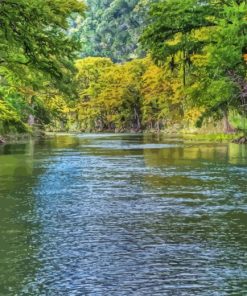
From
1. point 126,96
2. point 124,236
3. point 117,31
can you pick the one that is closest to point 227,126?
point 126,96

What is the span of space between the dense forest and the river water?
7284mm

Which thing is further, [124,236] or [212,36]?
[212,36]

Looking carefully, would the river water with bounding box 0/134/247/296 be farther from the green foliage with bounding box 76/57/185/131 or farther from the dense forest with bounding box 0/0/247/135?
the green foliage with bounding box 76/57/185/131

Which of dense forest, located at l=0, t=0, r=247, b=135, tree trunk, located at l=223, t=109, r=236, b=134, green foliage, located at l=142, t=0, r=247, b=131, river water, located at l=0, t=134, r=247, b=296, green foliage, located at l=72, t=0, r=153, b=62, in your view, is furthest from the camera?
green foliage, located at l=72, t=0, r=153, b=62

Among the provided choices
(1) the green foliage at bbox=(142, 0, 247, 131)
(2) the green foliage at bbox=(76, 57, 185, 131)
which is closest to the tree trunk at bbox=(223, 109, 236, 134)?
(1) the green foliage at bbox=(142, 0, 247, 131)

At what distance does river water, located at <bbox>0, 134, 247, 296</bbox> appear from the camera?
7.41 m

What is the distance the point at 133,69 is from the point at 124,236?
93066 millimetres

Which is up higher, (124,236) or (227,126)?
(227,126)

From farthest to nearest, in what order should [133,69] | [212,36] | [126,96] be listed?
[126,96], [133,69], [212,36]

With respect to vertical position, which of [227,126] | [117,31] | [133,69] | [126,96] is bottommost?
[227,126]

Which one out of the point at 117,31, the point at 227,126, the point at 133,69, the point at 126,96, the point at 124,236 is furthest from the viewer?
the point at 117,31

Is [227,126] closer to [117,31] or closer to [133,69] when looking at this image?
[133,69]

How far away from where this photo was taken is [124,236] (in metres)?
10.2

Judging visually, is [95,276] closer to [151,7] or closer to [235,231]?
[235,231]
